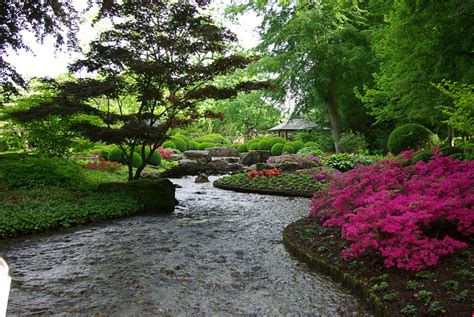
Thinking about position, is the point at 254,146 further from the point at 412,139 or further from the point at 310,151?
the point at 412,139

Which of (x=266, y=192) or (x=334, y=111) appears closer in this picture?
(x=266, y=192)

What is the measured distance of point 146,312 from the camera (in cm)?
307

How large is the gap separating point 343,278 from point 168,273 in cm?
186

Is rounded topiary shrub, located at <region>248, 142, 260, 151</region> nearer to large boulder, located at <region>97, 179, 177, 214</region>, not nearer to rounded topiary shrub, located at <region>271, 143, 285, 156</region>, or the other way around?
rounded topiary shrub, located at <region>271, 143, 285, 156</region>

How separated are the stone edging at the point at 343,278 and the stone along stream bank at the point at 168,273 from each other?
0.09m

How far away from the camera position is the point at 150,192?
7.71m

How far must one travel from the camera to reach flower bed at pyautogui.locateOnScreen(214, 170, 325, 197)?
9609mm

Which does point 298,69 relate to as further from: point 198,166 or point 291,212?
point 291,212

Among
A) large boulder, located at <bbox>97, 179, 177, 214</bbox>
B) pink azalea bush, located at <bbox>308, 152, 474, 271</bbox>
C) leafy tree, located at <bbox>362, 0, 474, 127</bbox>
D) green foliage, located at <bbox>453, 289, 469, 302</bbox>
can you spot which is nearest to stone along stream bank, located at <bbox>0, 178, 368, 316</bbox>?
pink azalea bush, located at <bbox>308, 152, 474, 271</bbox>

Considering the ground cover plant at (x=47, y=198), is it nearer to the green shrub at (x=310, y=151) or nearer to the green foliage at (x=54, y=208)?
the green foliage at (x=54, y=208)

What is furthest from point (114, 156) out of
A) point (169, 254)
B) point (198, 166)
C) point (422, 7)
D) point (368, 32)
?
point (368, 32)

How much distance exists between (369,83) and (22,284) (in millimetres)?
18691

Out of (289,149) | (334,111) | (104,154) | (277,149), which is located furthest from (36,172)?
(334,111)

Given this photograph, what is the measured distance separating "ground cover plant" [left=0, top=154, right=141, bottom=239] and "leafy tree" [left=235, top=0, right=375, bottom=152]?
13.6m
